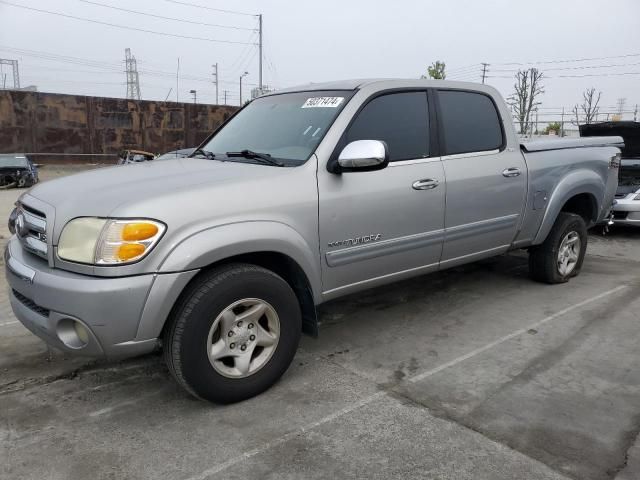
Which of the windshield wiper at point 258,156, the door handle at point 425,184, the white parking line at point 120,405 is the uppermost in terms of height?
the windshield wiper at point 258,156

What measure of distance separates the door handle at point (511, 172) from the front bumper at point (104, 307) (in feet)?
9.13

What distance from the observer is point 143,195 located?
271 cm

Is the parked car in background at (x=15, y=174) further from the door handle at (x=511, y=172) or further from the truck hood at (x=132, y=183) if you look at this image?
the door handle at (x=511, y=172)

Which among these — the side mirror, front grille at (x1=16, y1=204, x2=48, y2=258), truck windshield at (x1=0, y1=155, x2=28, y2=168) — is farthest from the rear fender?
truck windshield at (x1=0, y1=155, x2=28, y2=168)

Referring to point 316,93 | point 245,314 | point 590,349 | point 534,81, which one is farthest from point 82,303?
point 534,81

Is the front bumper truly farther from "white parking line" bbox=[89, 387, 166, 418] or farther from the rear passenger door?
the rear passenger door

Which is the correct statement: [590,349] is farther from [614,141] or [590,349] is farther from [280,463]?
[614,141]

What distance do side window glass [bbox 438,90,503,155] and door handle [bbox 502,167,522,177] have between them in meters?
0.21

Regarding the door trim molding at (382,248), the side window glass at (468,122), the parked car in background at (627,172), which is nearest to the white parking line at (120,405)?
the door trim molding at (382,248)

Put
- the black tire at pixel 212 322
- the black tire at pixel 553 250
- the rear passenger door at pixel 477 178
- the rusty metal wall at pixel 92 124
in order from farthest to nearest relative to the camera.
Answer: the rusty metal wall at pixel 92 124, the black tire at pixel 553 250, the rear passenger door at pixel 477 178, the black tire at pixel 212 322

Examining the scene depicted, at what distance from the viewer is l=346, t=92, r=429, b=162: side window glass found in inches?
141

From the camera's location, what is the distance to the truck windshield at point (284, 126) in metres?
3.44

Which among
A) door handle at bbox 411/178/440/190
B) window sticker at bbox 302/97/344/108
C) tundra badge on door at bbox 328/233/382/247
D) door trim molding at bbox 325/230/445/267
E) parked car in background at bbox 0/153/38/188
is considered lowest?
parked car in background at bbox 0/153/38/188

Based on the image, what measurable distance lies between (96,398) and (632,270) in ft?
18.5
